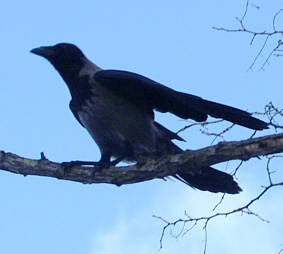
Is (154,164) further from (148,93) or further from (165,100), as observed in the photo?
(148,93)

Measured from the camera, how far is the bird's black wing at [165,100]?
5.21 metres

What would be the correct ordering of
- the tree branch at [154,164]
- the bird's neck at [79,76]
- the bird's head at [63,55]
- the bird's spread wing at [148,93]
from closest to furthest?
the tree branch at [154,164]
the bird's spread wing at [148,93]
the bird's neck at [79,76]
the bird's head at [63,55]

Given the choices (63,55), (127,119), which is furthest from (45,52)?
(127,119)

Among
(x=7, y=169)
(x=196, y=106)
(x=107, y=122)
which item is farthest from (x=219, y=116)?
(x=7, y=169)

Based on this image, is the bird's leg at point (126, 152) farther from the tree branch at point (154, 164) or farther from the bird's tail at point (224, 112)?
the bird's tail at point (224, 112)

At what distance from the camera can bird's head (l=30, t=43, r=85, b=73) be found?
6574mm

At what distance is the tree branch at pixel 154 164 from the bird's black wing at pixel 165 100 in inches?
19.4

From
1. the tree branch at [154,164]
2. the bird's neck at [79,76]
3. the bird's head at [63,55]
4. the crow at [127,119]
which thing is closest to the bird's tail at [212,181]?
the crow at [127,119]

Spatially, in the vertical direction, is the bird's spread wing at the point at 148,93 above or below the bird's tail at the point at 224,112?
above

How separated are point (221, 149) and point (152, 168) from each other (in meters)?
0.64

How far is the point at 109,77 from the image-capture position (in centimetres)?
599

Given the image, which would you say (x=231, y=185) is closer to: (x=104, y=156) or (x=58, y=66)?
(x=104, y=156)

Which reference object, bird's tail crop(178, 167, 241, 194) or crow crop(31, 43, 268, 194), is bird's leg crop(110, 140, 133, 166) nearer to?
crow crop(31, 43, 268, 194)

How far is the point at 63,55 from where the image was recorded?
6652 millimetres
